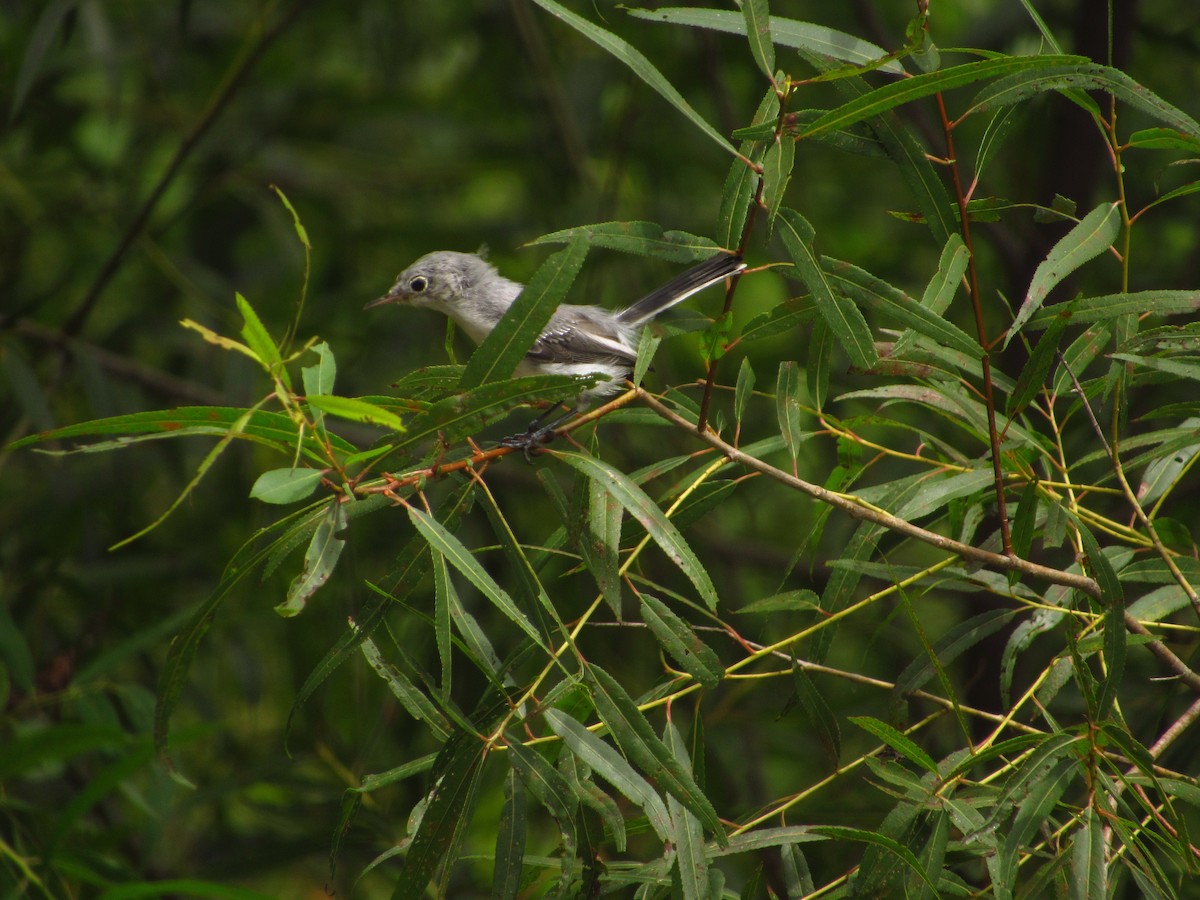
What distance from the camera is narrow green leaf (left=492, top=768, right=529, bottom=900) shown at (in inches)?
67.6

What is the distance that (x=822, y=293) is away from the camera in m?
1.63

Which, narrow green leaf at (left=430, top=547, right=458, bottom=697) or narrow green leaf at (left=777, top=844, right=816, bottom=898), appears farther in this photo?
narrow green leaf at (left=777, top=844, right=816, bottom=898)

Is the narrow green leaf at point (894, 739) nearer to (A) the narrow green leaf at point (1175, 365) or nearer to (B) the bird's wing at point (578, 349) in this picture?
(A) the narrow green leaf at point (1175, 365)

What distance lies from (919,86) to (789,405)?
66cm

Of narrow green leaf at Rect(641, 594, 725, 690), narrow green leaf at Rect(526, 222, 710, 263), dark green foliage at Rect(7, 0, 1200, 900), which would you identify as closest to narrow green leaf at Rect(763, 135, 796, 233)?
dark green foliage at Rect(7, 0, 1200, 900)

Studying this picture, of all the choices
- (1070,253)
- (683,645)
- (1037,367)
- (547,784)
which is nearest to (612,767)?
(547,784)

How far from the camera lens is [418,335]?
16.7 feet

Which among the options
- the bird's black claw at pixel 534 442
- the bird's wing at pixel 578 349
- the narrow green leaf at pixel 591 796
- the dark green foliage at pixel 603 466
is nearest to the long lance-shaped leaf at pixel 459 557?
the dark green foliage at pixel 603 466

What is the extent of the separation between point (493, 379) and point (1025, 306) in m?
0.71

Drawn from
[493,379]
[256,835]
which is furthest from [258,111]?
[493,379]

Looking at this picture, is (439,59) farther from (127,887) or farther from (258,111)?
(127,887)

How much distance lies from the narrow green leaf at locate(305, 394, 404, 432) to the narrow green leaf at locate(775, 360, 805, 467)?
752 mm

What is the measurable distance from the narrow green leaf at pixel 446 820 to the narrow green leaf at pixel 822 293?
758 mm

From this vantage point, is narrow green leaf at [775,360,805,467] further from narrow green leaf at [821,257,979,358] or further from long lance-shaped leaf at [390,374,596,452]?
long lance-shaped leaf at [390,374,596,452]
